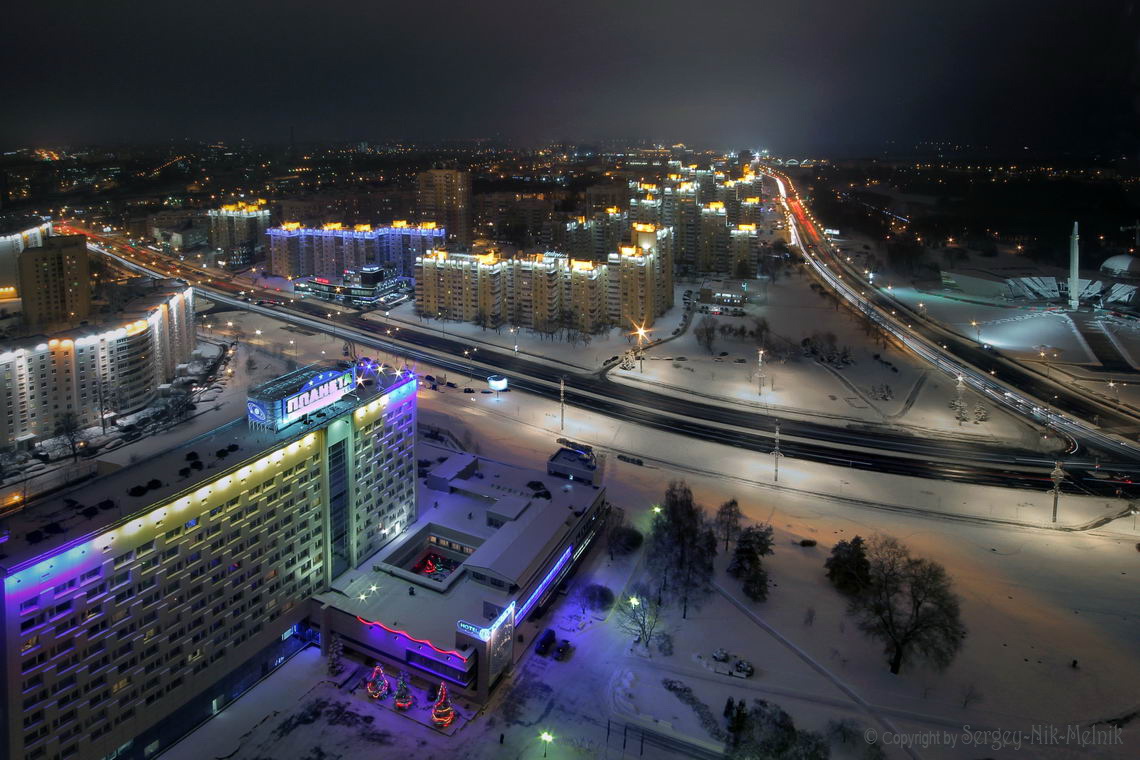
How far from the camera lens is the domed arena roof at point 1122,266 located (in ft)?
132

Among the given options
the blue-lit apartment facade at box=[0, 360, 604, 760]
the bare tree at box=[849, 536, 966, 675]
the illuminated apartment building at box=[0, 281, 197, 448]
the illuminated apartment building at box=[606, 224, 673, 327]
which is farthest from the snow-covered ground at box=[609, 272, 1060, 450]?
the illuminated apartment building at box=[0, 281, 197, 448]

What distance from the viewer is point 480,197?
195 ft

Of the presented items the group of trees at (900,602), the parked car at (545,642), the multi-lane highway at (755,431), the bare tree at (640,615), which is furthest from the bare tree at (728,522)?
the multi-lane highway at (755,431)

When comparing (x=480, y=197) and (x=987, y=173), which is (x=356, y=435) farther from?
(x=987, y=173)

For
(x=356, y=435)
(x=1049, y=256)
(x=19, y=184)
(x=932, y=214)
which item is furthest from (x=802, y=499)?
(x=19, y=184)

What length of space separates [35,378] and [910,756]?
21886 millimetres

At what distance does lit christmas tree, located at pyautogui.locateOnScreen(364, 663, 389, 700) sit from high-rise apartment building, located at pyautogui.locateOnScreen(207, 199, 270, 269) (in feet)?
123

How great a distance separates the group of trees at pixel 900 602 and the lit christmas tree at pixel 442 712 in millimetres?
6908

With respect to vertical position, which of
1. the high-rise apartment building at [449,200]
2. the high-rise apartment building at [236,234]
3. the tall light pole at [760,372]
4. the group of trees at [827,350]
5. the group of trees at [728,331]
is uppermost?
the high-rise apartment building at [449,200]

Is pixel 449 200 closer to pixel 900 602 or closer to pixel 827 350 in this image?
pixel 827 350

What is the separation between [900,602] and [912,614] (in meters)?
1.11

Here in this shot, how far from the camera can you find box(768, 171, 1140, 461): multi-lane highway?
21891 mm

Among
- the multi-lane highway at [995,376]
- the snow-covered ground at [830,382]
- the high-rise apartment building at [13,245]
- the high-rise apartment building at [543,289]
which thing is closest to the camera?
the multi-lane highway at [995,376]

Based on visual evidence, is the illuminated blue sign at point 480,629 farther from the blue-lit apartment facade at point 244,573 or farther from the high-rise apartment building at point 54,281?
the high-rise apartment building at point 54,281
